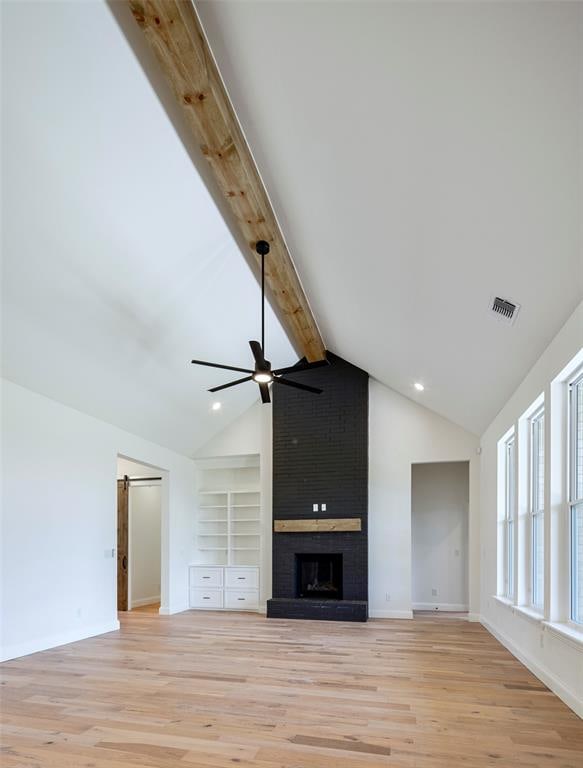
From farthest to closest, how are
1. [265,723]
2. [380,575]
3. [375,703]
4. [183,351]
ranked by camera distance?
[380,575] < [183,351] < [375,703] < [265,723]

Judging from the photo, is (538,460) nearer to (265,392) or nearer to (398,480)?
(265,392)

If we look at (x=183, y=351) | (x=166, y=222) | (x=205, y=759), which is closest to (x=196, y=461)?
(x=183, y=351)

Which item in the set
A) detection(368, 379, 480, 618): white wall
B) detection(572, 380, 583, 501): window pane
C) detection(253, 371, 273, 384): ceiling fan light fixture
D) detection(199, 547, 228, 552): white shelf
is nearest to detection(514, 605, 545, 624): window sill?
detection(572, 380, 583, 501): window pane

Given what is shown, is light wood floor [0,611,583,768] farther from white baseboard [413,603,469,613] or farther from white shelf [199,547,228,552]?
white shelf [199,547,228,552]

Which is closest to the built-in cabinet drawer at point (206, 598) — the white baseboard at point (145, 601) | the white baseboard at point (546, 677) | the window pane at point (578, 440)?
the white baseboard at point (145, 601)

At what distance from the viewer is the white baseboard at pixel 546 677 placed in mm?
3791

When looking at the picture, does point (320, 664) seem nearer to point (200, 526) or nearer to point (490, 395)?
point (490, 395)

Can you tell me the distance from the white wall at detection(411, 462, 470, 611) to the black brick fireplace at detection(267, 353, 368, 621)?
1397 mm

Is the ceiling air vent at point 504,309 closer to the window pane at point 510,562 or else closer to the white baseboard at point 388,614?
the window pane at point 510,562

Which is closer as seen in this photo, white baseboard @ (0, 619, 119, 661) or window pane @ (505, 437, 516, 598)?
white baseboard @ (0, 619, 119, 661)

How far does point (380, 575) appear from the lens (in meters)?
8.08

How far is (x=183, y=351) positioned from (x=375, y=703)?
428 centimetres

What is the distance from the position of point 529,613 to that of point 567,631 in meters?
1.08

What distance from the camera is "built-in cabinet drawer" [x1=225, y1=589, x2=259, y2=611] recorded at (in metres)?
8.70
